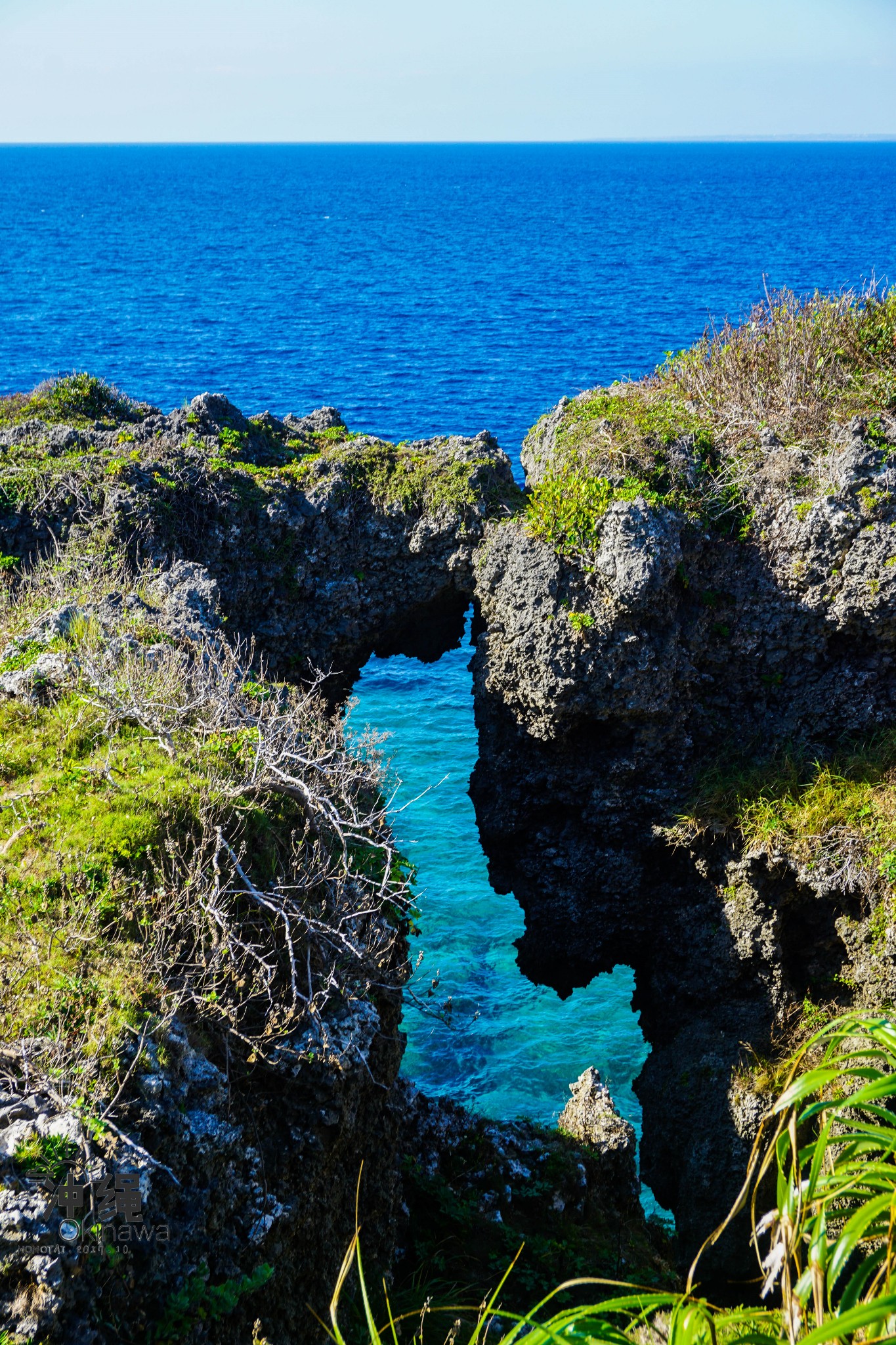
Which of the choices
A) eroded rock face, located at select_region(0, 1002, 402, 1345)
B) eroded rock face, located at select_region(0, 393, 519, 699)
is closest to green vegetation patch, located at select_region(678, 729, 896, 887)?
eroded rock face, located at select_region(0, 393, 519, 699)

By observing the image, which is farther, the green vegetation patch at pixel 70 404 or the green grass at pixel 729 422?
the green vegetation patch at pixel 70 404

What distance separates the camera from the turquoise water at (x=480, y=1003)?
1442 cm

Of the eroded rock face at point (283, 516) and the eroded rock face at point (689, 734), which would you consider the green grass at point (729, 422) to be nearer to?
the eroded rock face at point (689, 734)

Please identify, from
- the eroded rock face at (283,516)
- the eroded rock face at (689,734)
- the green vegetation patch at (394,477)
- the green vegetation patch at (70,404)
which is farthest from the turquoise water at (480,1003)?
the green vegetation patch at (70,404)

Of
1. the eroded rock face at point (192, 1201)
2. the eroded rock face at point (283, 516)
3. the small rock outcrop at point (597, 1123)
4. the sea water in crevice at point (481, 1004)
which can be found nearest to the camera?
the eroded rock face at point (192, 1201)

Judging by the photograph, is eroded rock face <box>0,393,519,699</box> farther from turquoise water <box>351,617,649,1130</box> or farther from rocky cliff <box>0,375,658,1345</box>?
turquoise water <box>351,617,649,1130</box>

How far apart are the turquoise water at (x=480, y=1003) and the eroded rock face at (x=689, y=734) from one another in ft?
3.37

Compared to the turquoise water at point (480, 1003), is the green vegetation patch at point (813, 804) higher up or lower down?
higher up

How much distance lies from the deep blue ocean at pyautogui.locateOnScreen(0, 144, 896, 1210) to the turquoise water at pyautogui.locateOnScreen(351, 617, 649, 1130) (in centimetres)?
4

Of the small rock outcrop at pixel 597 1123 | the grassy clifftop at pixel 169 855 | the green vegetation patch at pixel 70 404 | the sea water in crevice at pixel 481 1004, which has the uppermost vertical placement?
the green vegetation patch at pixel 70 404

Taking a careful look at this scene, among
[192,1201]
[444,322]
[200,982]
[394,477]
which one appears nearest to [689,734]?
[394,477]

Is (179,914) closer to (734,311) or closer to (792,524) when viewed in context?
(792,524)

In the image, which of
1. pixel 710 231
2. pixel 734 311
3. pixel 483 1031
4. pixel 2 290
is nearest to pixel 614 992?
pixel 483 1031

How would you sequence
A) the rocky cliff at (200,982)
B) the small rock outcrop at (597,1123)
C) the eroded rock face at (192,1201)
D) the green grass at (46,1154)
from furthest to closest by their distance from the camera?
the small rock outcrop at (597,1123)
the rocky cliff at (200,982)
the green grass at (46,1154)
the eroded rock face at (192,1201)
